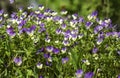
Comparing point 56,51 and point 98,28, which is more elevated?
point 98,28

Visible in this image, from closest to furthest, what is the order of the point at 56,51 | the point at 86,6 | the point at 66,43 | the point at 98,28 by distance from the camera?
Answer: the point at 56,51 → the point at 66,43 → the point at 98,28 → the point at 86,6

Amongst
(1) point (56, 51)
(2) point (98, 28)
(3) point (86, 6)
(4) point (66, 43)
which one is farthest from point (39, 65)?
(3) point (86, 6)

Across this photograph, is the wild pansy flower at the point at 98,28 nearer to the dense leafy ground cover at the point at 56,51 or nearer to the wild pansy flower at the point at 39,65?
the dense leafy ground cover at the point at 56,51

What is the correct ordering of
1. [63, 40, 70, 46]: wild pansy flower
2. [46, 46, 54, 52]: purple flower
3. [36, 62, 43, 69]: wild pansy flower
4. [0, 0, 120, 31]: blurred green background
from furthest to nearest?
[0, 0, 120, 31]: blurred green background → [63, 40, 70, 46]: wild pansy flower → [46, 46, 54, 52]: purple flower → [36, 62, 43, 69]: wild pansy flower

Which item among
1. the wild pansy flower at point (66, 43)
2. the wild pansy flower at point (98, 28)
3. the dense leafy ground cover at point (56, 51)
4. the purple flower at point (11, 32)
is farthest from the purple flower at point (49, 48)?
the wild pansy flower at point (98, 28)

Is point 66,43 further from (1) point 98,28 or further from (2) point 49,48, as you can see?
(1) point 98,28

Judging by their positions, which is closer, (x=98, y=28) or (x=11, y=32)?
(x=11, y=32)

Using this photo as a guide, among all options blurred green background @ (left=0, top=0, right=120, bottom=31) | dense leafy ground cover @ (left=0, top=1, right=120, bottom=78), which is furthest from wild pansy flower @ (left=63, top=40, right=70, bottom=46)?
blurred green background @ (left=0, top=0, right=120, bottom=31)

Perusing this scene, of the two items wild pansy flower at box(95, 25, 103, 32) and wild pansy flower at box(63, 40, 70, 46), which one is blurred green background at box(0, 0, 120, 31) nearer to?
wild pansy flower at box(95, 25, 103, 32)

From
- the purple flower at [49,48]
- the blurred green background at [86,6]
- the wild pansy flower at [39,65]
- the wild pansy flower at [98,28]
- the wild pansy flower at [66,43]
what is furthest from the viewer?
the blurred green background at [86,6]
